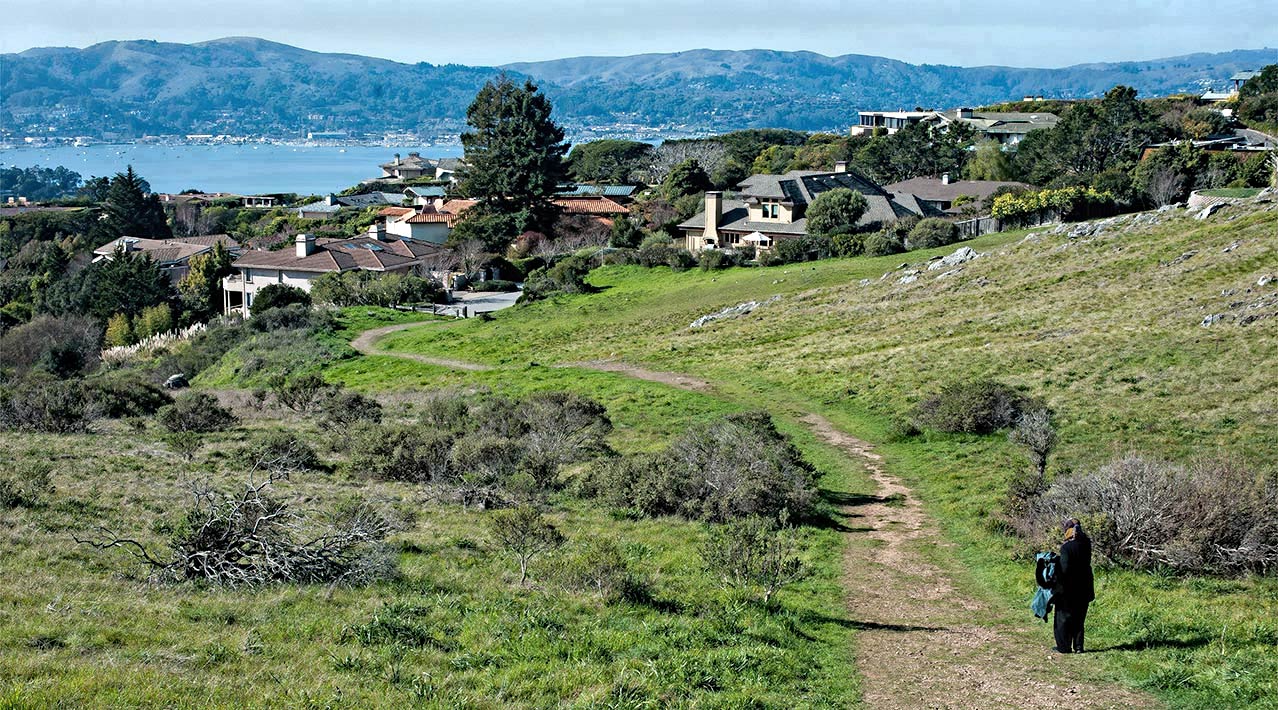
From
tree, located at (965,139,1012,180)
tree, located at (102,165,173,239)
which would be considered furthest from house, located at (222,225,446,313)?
tree, located at (965,139,1012,180)

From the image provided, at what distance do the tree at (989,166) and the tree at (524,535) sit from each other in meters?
70.9

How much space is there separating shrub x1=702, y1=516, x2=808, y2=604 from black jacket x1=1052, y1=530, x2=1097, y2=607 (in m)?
2.95

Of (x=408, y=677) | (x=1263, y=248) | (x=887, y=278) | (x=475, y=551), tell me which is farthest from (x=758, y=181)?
(x=408, y=677)

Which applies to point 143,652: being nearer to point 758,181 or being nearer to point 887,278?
point 887,278

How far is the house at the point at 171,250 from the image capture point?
7544 centimetres

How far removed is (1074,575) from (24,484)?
46.9 ft

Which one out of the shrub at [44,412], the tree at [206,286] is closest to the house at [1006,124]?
the tree at [206,286]

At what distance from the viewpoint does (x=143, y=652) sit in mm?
8656

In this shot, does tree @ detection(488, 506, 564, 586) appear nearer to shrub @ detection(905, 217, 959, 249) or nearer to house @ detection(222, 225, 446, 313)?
shrub @ detection(905, 217, 959, 249)

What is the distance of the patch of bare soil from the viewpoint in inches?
369

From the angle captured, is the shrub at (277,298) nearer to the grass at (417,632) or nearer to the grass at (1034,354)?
the grass at (1034,354)

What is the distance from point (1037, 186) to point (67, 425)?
6061 cm

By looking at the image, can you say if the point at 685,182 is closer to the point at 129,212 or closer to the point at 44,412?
the point at 129,212

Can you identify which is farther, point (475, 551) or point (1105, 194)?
Answer: point (1105, 194)
